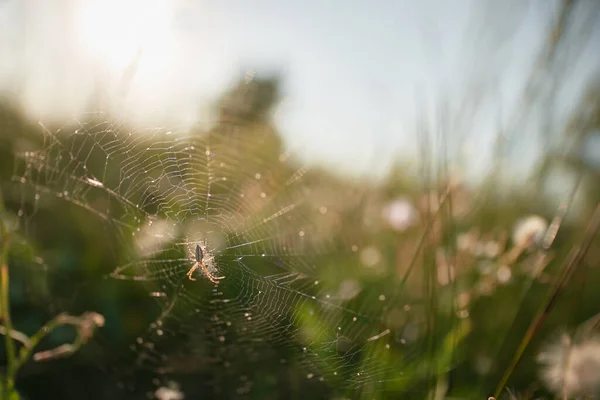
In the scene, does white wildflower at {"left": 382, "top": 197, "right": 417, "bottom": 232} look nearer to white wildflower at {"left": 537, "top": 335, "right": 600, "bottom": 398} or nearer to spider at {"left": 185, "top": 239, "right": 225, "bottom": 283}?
spider at {"left": 185, "top": 239, "right": 225, "bottom": 283}

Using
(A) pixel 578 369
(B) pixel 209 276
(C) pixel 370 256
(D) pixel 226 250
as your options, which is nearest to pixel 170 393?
(B) pixel 209 276

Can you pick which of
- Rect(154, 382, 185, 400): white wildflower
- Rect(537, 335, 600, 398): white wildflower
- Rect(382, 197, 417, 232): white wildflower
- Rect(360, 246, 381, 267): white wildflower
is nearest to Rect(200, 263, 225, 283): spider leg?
Rect(154, 382, 185, 400): white wildflower

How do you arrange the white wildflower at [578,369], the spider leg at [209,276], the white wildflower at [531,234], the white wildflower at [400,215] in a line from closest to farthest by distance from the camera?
the white wildflower at [578,369], the white wildflower at [531,234], the spider leg at [209,276], the white wildflower at [400,215]

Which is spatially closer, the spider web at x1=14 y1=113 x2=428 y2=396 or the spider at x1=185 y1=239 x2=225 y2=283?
the spider web at x1=14 y1=113 x2=428 y2=396

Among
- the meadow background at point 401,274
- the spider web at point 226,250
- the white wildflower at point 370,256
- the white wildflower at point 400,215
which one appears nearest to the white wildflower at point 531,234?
the meadow background at point 401,274

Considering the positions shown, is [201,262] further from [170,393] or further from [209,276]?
[170,393]

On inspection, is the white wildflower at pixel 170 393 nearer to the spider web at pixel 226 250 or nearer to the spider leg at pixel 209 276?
the spider web at pixel 226 250

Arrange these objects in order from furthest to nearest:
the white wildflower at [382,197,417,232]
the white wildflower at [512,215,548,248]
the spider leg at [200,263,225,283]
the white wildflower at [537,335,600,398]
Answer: the white wildflower at [382,197,417,232] → the spider leg at [200,263,225,283] → the white wildflower at [512,215,548,248] → the white wildflower at [537,335,600,398]
